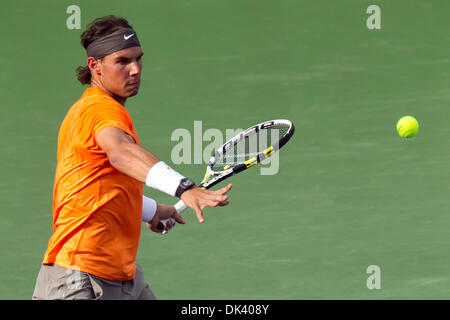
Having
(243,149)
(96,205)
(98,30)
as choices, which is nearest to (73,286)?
(96,205)

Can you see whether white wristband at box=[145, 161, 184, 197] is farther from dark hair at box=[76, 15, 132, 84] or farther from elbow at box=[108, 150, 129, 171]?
dark hair at box=[76, 15, 132, 84]

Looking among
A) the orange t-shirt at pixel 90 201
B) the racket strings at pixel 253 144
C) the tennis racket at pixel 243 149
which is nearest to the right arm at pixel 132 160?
the orange t-shirt at pixel 90 201

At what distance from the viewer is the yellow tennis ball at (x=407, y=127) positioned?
1048cm

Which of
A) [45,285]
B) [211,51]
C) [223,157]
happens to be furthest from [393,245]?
[45,285]

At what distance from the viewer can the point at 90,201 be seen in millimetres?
5863

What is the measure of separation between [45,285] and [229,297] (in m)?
2.92

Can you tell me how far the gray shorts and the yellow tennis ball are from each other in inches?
195

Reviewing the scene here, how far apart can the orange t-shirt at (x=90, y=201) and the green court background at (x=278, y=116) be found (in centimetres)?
286

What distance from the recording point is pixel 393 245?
9297mm

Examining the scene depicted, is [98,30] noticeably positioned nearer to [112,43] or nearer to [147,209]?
[112,43]

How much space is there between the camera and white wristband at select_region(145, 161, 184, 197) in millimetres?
5387

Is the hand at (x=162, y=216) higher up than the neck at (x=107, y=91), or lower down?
lower down

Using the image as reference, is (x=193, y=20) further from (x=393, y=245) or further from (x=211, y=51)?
(x=393, y=245)

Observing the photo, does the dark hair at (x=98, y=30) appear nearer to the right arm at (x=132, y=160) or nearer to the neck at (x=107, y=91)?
the neck at (x=107, y=91)
